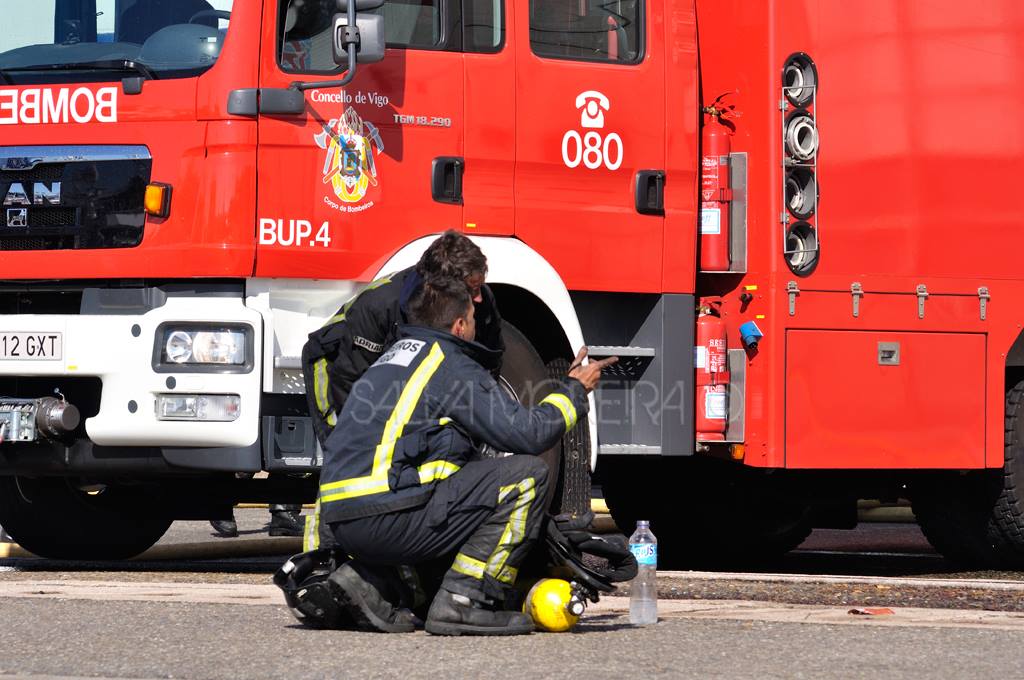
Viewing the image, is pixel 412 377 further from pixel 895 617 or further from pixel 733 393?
pixel 733 393

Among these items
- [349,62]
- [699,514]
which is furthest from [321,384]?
[699,514]

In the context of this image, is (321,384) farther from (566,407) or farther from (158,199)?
(566,407)

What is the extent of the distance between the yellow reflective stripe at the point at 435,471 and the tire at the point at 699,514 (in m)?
3.68

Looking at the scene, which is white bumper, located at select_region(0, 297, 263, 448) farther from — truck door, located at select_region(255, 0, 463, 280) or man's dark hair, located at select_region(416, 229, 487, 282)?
man's dark hair, located at select_region(416, 229, 487, 282)

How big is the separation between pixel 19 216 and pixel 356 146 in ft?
4.62

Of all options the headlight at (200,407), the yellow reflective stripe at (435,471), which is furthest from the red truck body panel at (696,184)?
the yellow reflective stripe at (435,471)

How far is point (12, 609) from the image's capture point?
6.44 metres

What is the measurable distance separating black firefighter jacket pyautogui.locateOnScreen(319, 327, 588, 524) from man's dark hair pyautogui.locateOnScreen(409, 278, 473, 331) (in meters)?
0.12

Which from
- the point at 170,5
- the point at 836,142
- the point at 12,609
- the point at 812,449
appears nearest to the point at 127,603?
the point at 12,609

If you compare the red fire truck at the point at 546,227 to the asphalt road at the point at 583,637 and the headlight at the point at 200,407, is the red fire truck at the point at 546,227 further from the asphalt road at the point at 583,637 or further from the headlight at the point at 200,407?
the asphalt road at the point at 583,637

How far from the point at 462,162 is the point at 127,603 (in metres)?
2.31

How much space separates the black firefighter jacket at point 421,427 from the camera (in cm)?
580

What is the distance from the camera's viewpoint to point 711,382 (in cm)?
826

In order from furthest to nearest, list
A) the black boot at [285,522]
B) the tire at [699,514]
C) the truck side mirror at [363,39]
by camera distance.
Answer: the black boot at [285,522] < the tire at [699,514] < the truck side mirror at [363,39]
